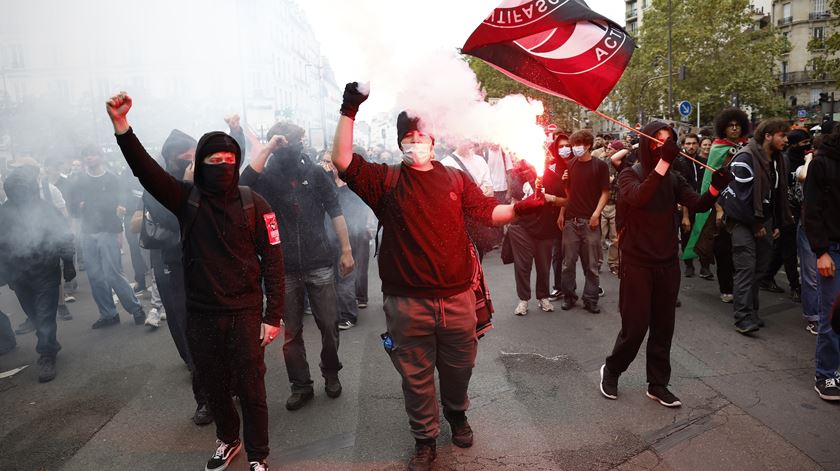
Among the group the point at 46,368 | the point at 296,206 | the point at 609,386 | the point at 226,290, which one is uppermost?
the point at 296,206

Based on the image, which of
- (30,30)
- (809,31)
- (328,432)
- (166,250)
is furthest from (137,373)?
(809,31)

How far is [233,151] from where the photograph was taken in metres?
3.28

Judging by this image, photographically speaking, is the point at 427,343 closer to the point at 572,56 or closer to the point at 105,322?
the point at 572,56

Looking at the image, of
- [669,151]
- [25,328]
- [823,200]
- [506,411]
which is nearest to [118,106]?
[506,411]

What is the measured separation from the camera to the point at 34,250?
18.9 ft

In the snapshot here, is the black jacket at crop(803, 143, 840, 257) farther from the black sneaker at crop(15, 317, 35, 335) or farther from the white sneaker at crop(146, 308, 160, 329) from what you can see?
the black sneaker at crop(15, 317, 35, 335)

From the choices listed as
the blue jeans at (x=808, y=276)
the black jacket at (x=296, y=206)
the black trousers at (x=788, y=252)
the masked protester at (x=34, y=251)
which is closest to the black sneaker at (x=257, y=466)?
the black jacket at (x=296, y=206)

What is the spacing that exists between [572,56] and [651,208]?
3.93 ft

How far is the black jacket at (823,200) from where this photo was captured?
3.97 metres

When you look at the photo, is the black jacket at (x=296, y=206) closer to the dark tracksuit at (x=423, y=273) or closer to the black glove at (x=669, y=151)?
the dark tracksuit at (x=423, y=273)

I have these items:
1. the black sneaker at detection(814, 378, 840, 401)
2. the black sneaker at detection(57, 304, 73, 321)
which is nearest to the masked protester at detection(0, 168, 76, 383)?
the black sneaker at detection(57, 304, 73, 321)

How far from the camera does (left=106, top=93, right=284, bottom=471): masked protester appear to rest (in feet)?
10.5

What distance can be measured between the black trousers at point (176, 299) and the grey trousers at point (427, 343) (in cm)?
174

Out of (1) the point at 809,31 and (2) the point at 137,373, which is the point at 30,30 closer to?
(2) the point at 137,373
